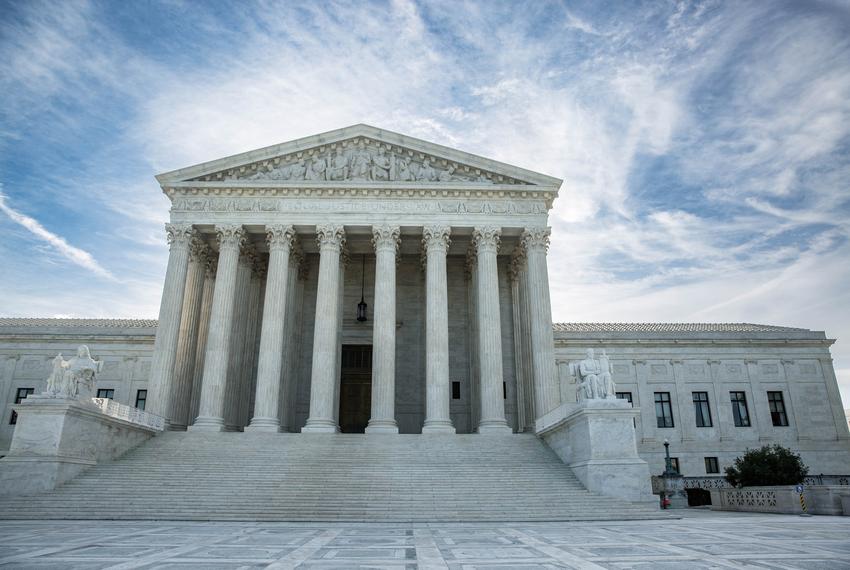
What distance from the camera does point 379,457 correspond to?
24.6m

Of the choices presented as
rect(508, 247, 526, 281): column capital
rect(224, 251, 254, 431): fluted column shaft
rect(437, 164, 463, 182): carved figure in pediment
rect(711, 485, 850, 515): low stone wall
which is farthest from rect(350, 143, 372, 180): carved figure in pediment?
rect(711, 485, 850, 515): low stone wall

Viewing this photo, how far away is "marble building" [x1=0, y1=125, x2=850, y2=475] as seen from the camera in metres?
30.9

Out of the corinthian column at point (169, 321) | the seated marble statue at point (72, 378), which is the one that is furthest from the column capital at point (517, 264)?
the seated marble statue at point (72, 378)

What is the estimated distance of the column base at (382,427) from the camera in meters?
29.0

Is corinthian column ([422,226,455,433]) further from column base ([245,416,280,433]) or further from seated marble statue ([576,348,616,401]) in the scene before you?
seated marble statue ([576,348,616,401])

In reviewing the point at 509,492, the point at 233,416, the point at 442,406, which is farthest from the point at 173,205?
the point at 509,492

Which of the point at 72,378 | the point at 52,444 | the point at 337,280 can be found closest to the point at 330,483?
the point at 52,444

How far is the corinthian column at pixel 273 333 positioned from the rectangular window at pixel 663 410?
2650 centimetres

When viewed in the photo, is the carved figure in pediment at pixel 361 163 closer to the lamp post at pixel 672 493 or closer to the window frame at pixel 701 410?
the lamp post at pixel 672 493

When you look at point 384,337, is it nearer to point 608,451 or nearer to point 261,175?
point 261,175

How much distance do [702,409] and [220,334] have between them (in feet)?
108

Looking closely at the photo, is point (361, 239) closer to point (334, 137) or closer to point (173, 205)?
point (334, 137)

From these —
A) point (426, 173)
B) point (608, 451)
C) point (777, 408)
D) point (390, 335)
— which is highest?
Answer: point (426, 173)

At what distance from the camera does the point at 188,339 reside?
109 ft
